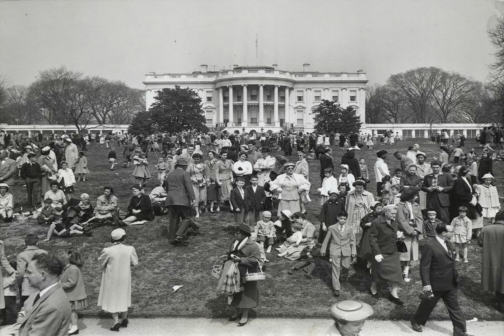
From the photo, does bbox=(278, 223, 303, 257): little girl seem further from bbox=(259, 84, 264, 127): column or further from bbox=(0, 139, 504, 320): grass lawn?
bbox=(259, 84, 264, 127): column

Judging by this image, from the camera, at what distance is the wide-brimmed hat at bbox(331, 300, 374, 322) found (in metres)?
3.58

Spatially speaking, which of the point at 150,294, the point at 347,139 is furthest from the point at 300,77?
the point at 150,294

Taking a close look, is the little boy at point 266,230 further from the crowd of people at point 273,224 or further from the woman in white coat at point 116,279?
the woman in white coat at point 116,279

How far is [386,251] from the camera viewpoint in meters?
8.24

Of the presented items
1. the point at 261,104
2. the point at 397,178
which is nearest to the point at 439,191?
the point at 397,178

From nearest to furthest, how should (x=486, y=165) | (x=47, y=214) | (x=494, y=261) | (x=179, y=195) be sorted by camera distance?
(x=494, y=261) < (x=179, y=195) < (x=47, y=214) < (x=486, y=165)

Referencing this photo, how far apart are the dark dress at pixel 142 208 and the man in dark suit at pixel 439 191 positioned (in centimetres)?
787

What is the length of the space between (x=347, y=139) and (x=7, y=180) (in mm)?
28797

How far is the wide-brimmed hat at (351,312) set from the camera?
358cm

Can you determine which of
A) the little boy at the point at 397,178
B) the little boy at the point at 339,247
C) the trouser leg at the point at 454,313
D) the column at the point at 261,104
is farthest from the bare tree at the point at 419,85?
the trouser leg at the point at 454,313

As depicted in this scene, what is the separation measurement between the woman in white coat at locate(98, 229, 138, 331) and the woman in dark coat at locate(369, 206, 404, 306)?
4484 millimetres

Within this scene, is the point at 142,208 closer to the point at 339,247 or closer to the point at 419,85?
the point at 339,247

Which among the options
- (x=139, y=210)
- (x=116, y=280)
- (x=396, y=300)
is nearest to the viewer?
(x=116, y=280)

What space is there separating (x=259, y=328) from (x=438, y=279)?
118 inches
